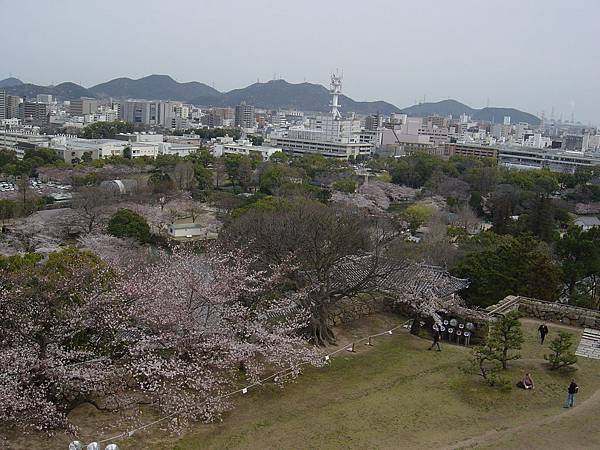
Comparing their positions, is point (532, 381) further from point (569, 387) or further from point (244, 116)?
point (244, 116)

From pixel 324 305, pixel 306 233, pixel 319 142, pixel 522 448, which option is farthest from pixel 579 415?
pixel 319 142

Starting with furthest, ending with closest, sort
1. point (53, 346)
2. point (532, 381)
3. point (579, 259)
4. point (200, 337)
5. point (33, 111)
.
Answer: point (33, 111) < point (579, 259) < point (532, 381) < point (200, 337) < point (53, 346)

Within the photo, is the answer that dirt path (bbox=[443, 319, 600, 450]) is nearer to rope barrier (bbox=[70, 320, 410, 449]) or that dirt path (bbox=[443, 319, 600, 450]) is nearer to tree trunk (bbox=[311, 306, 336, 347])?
rope barrier (bbox=[70, 320, 410, 449])

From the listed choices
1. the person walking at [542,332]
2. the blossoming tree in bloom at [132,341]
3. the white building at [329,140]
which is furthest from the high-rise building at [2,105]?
the person walking at [542,332]

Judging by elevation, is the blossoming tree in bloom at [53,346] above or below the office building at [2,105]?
below

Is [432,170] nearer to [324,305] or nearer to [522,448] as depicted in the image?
[324,305]

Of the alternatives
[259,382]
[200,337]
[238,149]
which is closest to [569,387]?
[259,382]

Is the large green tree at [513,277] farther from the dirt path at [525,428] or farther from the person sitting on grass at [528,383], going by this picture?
the dirt path at [525,428]
